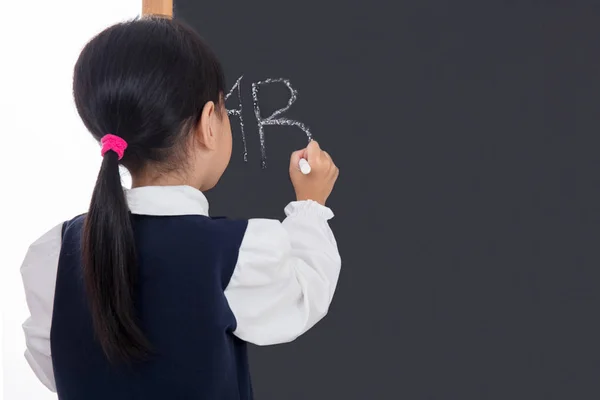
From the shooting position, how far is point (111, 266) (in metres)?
0.85

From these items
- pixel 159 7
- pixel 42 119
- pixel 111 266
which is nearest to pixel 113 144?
pixel 111 266

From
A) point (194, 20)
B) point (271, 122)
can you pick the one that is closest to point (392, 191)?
point (271, 122)

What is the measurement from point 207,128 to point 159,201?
0.11 meters

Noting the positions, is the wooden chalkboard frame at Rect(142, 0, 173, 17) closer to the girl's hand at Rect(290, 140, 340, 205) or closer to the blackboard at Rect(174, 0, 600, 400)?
the blackboard at Rect(174, 0, 600, 400)

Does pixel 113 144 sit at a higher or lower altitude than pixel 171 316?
higher

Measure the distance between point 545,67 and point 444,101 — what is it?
146 mm

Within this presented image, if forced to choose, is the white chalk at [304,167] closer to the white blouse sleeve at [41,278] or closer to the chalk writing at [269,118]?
the chalk writing at [269,118]

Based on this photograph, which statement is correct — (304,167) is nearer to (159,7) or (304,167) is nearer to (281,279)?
(281,279)

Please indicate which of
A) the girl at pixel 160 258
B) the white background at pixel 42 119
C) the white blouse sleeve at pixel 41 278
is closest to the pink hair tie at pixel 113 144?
the girl at pixel 160 258

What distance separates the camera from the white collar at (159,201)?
0.88 meters

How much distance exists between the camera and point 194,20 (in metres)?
1.14

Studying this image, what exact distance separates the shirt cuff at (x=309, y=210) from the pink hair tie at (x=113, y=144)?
0.81 ft

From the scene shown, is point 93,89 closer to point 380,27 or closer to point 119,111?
→ point 119,111

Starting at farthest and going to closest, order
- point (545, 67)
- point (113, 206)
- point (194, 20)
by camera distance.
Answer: point (194, 20) → point (545, 67) → point (113, 206)
